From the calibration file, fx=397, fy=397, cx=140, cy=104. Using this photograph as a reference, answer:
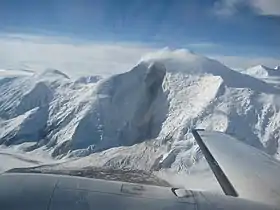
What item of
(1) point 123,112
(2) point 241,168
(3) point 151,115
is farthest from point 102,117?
(2) point 241,168

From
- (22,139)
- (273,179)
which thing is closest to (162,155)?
(22,139)

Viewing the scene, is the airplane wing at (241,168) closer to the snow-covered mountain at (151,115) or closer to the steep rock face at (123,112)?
the snow-covered mountain at (151,115)

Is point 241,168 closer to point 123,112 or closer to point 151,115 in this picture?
point 151,115

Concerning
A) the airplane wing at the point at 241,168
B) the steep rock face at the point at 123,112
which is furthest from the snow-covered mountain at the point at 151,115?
the airplane wing at the point at 241,168

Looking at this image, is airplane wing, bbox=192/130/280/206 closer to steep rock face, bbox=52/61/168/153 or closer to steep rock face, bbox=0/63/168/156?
steep rock face, bbox=0/63/168/156

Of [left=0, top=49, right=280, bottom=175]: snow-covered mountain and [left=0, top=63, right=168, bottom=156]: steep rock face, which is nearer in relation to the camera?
[left=0, top=49, right=280, bottom=175]: snow-covered mountain

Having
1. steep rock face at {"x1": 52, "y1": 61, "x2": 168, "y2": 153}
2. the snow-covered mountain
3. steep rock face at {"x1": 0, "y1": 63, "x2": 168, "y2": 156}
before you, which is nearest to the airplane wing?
the snow-covered mountain
